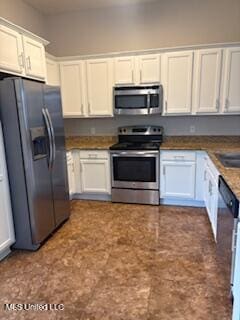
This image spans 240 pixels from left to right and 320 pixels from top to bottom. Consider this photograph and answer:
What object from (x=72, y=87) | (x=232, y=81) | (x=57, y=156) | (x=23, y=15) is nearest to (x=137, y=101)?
(x=72, y=87)

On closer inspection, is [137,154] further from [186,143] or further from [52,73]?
[52,73]

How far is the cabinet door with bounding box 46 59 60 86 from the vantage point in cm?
362

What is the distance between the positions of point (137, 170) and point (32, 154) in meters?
1.67

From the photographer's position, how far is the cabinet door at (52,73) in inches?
142

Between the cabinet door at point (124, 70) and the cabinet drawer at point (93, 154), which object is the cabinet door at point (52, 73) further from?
the cabinet drawer at point (93, 154)

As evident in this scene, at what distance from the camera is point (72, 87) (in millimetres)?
3938

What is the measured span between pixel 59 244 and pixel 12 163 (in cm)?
102

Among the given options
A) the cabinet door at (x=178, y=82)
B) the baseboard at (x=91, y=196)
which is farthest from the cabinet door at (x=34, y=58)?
the baseboard at (x=91, y=196)

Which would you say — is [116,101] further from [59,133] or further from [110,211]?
[110,211]

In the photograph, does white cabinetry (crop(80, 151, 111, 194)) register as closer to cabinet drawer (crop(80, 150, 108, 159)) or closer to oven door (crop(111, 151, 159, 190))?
cabinet drawer (crop(80, 150, 108, 159))

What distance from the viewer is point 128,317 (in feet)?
5.66

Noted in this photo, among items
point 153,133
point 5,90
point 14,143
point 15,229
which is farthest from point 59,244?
point 153,133

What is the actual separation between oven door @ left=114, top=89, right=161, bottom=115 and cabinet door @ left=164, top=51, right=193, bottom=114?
7.2 inches

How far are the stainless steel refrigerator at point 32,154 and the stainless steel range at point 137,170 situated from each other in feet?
3.43
